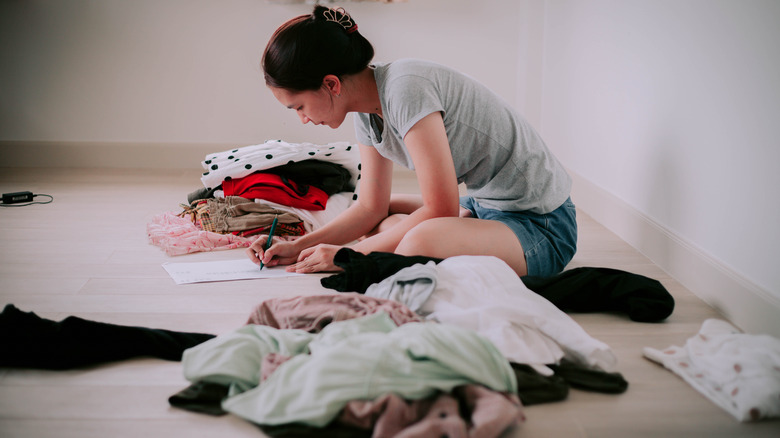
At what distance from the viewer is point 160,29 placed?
10.8ft

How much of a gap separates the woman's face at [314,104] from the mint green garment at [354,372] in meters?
0.64

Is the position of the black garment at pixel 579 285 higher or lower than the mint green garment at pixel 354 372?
lower

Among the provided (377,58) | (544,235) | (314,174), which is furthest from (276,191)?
(377,58)

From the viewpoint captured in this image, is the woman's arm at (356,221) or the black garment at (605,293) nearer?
the black garment at (605,293)

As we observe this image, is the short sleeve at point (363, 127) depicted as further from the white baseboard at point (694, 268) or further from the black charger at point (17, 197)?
the black charger at point (17, 197)

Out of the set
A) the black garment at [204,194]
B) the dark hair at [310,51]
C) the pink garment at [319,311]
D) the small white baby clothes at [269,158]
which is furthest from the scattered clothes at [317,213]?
the pink garment at [319,311]

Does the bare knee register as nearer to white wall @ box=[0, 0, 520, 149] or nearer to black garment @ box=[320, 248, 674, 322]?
black garment @ box=[320, 248, 674, 322]

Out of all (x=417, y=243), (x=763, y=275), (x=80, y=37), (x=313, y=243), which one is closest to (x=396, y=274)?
(x=417, y=243)

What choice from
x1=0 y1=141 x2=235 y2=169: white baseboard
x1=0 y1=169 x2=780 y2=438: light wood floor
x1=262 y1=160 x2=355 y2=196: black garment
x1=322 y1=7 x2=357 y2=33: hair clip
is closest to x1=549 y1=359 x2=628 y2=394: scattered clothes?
x1=0 y1=169 x2=780 y2=438: light wood floor

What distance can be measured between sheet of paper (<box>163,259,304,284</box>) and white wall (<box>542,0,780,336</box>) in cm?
105

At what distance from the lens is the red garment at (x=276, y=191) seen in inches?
88.7

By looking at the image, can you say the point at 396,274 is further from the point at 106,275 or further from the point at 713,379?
the point at 106,275

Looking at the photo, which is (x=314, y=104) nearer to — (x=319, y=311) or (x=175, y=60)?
(x=319, y=311)

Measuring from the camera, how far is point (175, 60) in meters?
3.34
